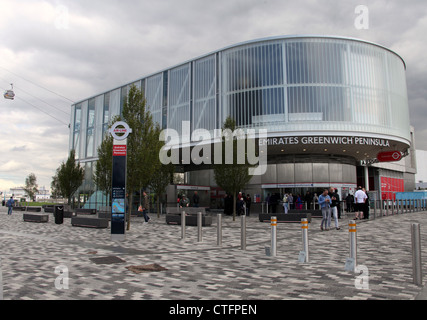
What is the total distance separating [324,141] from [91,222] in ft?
61.9

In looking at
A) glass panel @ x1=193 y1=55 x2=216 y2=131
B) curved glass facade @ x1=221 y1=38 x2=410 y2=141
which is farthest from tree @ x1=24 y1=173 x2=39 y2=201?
curved glass facade @ x1=221 y1=38 x2=410 y2=141

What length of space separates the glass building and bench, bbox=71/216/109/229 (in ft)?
46.3

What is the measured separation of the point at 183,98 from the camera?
36312mm

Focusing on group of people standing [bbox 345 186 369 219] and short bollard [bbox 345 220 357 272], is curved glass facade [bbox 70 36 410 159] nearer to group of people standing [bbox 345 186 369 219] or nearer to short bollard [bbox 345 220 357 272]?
group of people standing [bbox 345 186 369 219]

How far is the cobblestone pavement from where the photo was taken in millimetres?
5727

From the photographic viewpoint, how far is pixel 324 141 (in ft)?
93.5

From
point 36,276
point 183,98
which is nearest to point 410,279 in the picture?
point 36,276

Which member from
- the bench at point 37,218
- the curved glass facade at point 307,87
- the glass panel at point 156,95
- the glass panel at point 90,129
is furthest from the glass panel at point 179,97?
the glass panel at point 90,129

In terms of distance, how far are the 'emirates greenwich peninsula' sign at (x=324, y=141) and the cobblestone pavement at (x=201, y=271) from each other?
16954mm

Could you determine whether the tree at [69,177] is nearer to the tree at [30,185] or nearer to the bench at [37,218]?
the bench at [37,218]

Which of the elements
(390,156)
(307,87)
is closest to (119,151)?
(307,87)

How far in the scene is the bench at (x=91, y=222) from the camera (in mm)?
18328
